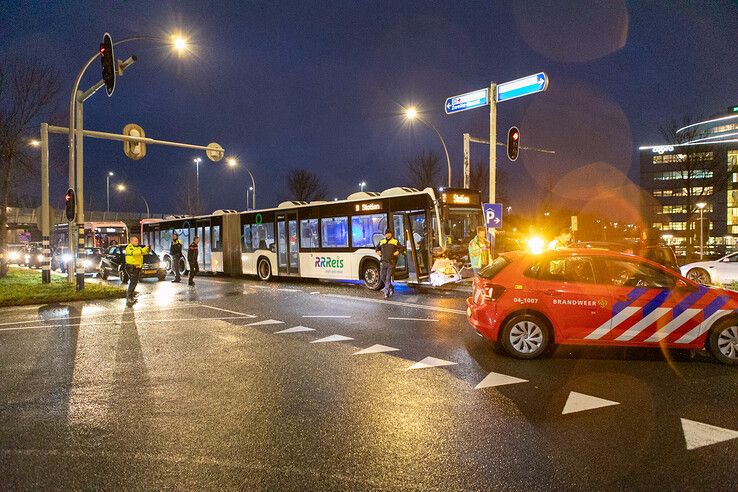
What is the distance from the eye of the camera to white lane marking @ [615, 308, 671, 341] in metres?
7.01

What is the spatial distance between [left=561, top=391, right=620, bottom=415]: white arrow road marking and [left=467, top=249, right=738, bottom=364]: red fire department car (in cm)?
172

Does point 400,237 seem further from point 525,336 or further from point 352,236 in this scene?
point 525,336

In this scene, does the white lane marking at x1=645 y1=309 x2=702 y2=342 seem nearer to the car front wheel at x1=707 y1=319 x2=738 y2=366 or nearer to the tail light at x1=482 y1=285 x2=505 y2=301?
the car front wheel at x1=707 y1=319 x2=738 y2=366

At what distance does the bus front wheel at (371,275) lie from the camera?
17000 mm

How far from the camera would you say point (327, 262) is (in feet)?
62.0

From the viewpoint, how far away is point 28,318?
12.0 m

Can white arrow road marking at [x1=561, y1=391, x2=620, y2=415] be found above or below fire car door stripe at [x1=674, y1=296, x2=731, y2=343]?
below

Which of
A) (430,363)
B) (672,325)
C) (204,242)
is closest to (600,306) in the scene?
(672,325)

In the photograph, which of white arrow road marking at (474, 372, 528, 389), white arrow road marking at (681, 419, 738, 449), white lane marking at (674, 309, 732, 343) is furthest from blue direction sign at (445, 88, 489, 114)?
white arrow road marking at (681, 419, 738, 449)

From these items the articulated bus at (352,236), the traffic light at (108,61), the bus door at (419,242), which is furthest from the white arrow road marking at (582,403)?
the traffic light at (108,61)

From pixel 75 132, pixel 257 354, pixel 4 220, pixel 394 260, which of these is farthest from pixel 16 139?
pixel 257 354

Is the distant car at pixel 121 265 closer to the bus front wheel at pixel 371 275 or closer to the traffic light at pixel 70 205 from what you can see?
the traffic light at pixel 70 205

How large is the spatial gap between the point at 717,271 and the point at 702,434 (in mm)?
15533

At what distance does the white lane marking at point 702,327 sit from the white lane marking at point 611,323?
0.76m
